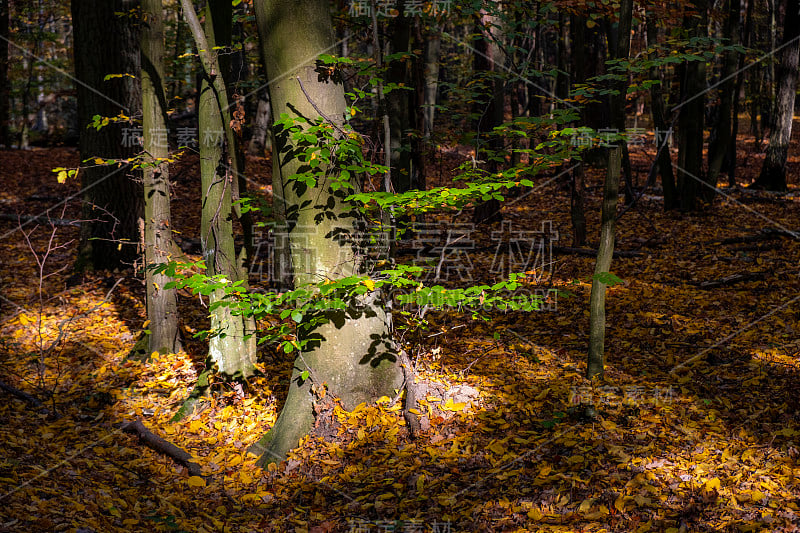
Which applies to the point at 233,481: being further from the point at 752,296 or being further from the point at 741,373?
the point at 752,296

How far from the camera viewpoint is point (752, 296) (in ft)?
21.0

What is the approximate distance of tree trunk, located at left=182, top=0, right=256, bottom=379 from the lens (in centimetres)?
515

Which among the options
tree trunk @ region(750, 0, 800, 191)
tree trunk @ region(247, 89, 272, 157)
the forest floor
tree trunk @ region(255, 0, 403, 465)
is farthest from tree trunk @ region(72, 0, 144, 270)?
tree trunk @ region(750, 0, 800, 191)

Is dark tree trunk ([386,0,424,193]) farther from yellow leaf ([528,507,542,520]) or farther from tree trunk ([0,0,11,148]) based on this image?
tree trunk ([0,0,11,148])

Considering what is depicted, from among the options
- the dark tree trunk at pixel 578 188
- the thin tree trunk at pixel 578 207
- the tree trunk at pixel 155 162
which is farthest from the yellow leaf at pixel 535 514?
the thin tree trunk at pixel 578 207

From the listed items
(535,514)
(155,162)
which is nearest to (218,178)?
(155,162)

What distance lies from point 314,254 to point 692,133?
8621 mm

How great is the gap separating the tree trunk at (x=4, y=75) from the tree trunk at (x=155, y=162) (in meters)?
11.5

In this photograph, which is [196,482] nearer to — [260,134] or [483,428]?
[483,428]

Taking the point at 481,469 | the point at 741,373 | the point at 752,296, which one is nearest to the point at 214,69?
the point at 481,469

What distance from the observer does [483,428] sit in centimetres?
437

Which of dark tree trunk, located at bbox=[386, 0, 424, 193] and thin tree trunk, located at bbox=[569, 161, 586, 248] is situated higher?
dark tree trunk, located at bbox=[386, 0, 424, 193]

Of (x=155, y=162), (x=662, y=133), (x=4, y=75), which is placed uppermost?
(x=4, y=75)

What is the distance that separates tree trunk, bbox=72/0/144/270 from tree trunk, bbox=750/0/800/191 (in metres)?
12.2
